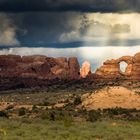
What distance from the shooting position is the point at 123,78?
638ft

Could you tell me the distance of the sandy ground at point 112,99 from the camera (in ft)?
278

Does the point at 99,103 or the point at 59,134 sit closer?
the point at 59,134

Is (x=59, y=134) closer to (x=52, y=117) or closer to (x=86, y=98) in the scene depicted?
(x=52, y=117)

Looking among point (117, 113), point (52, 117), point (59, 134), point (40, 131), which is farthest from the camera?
point (117, 113)

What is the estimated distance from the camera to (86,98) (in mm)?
89375

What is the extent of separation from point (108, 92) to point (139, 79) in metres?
103

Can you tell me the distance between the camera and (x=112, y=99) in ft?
288

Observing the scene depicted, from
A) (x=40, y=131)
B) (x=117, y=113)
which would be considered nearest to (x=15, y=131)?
(x=40, y=131)

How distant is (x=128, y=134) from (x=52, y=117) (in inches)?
813

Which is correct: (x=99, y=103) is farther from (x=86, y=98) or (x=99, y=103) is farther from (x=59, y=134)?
(x=59, y=134)

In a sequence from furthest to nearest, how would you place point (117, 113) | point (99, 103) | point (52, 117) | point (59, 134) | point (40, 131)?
point (99, 103), point (117, 113), point (52, 117), point (40, 131), point (59, 134)

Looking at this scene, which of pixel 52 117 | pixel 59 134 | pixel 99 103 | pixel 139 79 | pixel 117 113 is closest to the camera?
pixel 59 134

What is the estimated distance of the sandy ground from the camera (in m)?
84.8

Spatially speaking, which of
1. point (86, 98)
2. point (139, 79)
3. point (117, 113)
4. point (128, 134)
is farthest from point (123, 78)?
point (128, 134)
